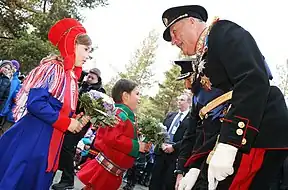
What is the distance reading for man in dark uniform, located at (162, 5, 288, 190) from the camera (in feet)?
6.20

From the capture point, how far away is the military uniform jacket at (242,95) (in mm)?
1891

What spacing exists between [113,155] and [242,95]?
110 inches

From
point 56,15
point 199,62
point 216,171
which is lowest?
point 216,171

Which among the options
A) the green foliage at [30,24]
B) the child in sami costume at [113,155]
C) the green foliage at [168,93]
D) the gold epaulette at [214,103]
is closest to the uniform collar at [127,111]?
the child in sami costume at [113,155]

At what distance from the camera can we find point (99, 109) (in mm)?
4199

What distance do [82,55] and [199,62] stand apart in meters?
1.79

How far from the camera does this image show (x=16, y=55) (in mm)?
15984

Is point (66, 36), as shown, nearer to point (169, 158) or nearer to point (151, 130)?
point (151, 130)

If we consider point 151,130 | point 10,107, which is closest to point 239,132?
point 151,130

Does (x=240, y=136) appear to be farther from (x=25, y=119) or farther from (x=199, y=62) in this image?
(x=25, y=119)

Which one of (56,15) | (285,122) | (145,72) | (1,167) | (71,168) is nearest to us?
(285,122)

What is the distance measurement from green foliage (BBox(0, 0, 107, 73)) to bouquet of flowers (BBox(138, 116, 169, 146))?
1002 cm

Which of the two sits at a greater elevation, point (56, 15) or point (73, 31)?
point (56, 15)

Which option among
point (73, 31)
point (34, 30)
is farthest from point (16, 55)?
point (73, 31)
